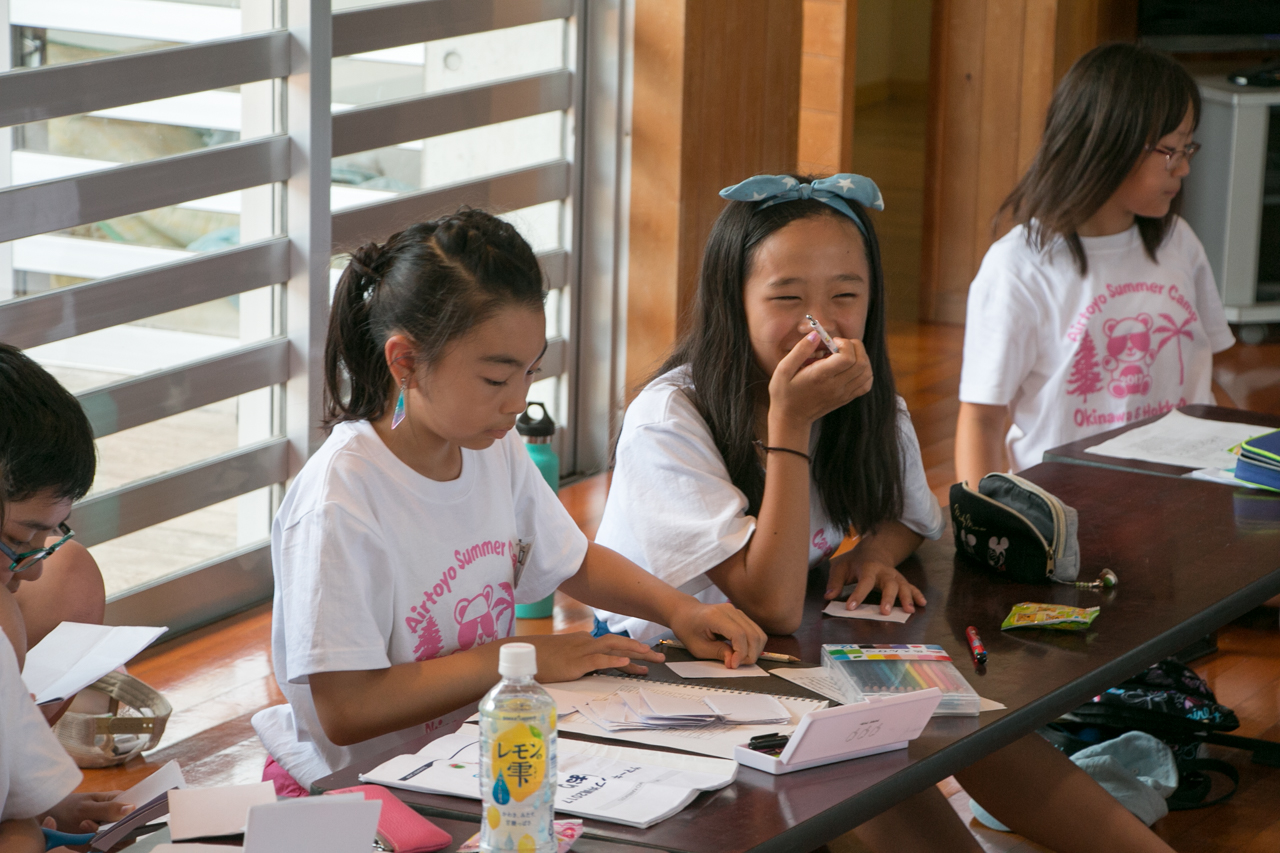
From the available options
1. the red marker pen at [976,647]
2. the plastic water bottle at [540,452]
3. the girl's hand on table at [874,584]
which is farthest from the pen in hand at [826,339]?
the plastic water bottle at [540,452]

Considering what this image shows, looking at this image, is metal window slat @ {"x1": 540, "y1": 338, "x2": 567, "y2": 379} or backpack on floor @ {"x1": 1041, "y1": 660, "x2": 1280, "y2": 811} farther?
metal window slat @ {"x1": 540, "y1": 338, "x2": 567, "y2": 379}

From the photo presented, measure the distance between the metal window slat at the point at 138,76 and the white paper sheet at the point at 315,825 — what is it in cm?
205

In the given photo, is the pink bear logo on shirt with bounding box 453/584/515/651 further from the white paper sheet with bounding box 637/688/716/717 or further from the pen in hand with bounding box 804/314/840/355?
the pen in hand with bounding box 804/314/840/355

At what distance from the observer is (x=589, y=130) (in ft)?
14.2

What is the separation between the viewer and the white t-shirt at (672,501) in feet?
6.02

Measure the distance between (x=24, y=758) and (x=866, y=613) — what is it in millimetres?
976

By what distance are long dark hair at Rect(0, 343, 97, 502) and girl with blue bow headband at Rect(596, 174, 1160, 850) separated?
701 mm

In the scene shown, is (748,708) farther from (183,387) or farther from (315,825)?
(183,387)

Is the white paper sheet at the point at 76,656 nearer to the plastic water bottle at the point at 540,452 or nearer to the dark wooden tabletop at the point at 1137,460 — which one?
the plastic water bottle at the point at 540,452

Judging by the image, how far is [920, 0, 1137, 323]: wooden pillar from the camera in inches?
242

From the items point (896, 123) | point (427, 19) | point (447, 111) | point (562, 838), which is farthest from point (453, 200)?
point (896, 123)

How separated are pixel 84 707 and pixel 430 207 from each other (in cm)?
172

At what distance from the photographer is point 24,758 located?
1306 mm

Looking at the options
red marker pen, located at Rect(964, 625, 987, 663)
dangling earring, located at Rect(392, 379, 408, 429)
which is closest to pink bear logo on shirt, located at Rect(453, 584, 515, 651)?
dangling earring, located at Rect(392, 379, 408, 429)
